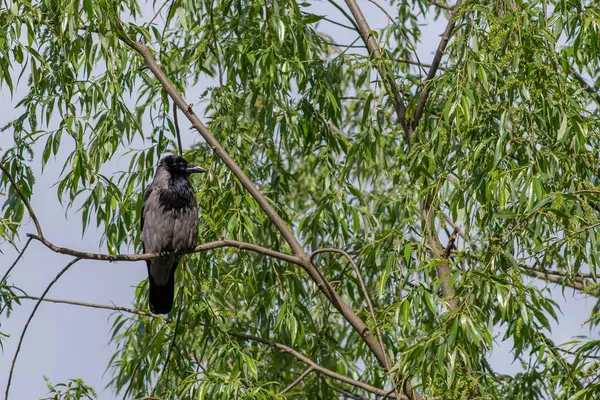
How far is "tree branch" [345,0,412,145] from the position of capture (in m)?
4.95

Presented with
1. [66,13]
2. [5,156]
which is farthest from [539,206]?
[5,156]

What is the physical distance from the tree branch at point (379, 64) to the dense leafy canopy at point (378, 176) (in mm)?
46

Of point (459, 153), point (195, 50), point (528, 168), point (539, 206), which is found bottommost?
point (539, 206)

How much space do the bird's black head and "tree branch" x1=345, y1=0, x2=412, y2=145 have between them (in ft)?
3.81

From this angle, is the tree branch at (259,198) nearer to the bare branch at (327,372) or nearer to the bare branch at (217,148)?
the bare branch at (217,148)

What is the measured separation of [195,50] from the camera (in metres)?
5.31

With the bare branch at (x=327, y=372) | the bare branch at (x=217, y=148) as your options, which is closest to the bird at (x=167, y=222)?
the bare branch at (x=327, y=372)

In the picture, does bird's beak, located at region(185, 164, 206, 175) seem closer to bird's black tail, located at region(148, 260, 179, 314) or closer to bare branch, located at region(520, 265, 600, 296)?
bird's black tail, located at region(148, 260, 179, 314)

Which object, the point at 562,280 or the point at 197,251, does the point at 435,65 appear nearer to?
the point at 562,280

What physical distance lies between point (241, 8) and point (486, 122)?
170 centimetres

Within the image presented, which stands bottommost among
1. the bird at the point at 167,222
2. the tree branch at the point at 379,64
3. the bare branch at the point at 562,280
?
the bare branch at the point at 562,280

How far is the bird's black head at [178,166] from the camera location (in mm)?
5344

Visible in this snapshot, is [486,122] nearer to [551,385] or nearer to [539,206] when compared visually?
[539,206]

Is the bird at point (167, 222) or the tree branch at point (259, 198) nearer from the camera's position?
the tree branch at point (259, 198)
